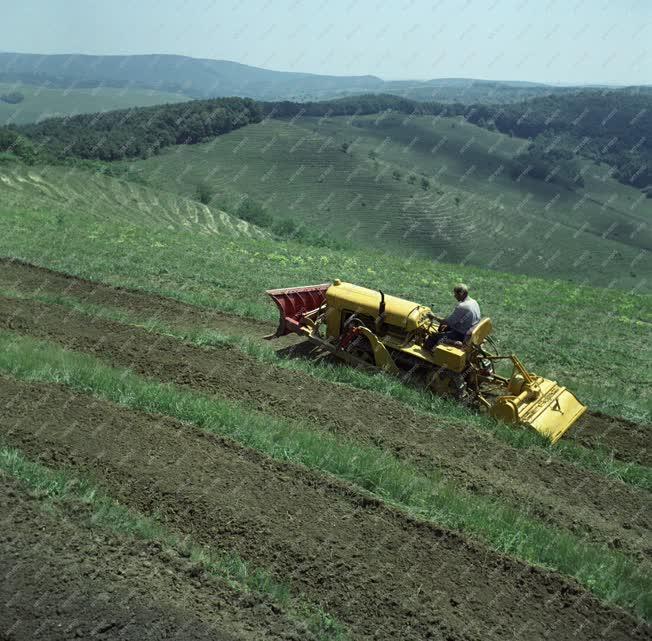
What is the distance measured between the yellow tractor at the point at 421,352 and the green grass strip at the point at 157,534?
519 cm

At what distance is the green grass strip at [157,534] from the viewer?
588 centimetres

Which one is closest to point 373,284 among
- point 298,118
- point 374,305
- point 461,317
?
point 374,305

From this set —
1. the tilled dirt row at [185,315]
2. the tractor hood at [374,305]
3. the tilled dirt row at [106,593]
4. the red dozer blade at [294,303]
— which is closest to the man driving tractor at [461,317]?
the tractor hood at [374,305]

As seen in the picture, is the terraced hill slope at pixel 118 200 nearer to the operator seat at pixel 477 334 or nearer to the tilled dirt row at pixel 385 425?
the tilled dirt row at pixel 385 425

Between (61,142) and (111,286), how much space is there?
98.8 meters

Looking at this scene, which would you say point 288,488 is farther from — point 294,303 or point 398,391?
point 294,303

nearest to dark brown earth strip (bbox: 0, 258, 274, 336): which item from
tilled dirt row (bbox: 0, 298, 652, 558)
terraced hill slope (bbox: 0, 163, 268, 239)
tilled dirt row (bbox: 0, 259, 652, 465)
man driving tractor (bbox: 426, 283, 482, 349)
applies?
tilled dirt row (bbox: 0, 259, 652, 465)

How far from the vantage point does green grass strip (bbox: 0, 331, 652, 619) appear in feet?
22.7

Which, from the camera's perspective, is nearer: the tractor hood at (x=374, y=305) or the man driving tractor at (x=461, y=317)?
the man driving tractor at (x=461, y=317)

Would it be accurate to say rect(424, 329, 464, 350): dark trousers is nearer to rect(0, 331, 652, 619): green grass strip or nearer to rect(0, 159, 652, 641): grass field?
rect(0, 159, 652, 641): grass field

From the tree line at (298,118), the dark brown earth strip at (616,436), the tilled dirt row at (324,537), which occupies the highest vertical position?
the tree line at (298,118)

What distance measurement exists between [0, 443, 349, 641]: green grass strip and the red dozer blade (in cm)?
584

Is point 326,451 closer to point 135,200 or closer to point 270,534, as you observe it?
point 270,534

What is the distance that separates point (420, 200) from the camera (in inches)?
4208
